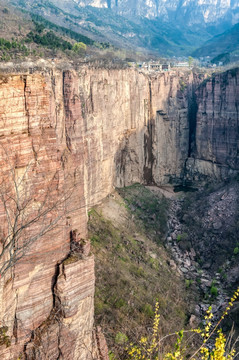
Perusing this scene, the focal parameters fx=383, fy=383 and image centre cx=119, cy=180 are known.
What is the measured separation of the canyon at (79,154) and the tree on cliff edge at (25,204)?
0.04 metres

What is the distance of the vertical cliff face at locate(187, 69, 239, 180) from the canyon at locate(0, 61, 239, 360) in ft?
0.35

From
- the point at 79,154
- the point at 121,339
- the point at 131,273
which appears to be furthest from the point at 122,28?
the point at 121,339

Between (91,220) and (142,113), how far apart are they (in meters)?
14.7

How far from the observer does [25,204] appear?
35.8 feet

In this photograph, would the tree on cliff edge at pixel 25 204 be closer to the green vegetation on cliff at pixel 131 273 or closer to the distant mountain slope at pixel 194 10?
the green vegetation on cliff at pixel 131 273

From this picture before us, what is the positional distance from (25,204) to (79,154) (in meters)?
6.52

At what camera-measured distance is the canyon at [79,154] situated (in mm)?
11031

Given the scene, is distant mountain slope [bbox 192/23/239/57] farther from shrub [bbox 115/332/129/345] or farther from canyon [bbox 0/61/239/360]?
shrub [bbox 115/332/129/345]

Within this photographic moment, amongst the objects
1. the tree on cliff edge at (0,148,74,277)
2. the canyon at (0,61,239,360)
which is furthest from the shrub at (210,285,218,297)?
the tree on cliff edge at (0,148,74,277)

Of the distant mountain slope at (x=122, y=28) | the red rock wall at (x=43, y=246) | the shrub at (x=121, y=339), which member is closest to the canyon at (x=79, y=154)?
the red rock wall at (x=43, y=246)

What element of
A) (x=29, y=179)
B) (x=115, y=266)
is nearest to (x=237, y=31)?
(x=115, y=266)

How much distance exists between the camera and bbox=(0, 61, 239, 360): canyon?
11031 mm

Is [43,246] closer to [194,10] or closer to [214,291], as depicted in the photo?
[214,291]

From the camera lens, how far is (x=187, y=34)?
162 metres
